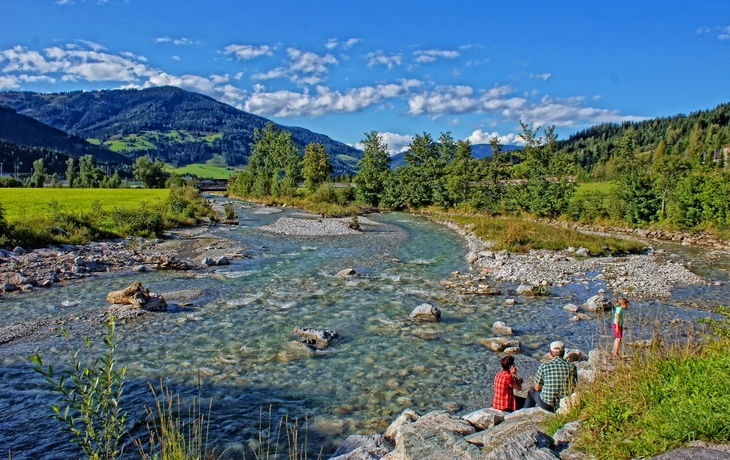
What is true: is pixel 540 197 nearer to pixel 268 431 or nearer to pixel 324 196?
pixel 324 196

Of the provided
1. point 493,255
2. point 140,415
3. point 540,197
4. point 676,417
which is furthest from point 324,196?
point 676,417

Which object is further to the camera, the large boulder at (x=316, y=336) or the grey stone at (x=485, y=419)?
the large boulder at (x=316, y=336)

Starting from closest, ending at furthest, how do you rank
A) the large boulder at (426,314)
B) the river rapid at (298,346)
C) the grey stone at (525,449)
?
the grey stone at (525,449), the river rapid at (298,346), the large boulder at (426,314)

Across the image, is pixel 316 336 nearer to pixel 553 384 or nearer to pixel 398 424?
pixel 398 424

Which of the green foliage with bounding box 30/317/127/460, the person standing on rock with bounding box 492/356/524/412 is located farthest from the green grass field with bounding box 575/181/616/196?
the green foliage with bounding box 30/317/127/460

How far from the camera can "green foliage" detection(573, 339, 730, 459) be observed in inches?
188

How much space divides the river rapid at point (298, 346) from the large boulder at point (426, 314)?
32 centimetres

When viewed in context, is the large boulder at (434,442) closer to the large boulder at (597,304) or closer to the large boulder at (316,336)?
the large boulder at (316,336)

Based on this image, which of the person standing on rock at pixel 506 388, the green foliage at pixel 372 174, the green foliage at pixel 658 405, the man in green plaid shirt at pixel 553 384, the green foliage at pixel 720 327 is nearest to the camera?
the green foliage at pixel 658 405

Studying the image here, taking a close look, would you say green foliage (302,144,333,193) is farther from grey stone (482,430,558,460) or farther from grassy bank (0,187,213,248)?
grey stone (482,430,558,460)

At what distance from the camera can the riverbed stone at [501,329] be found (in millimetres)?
13789

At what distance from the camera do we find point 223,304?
16766mm

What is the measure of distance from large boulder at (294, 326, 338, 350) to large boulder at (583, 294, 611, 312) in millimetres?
9606

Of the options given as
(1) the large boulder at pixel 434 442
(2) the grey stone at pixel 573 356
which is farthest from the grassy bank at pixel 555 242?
(1) the large boulder at pixel 434 442
